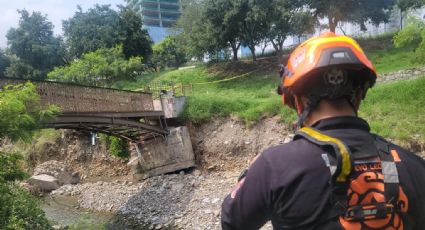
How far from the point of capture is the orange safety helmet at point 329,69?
1.64m

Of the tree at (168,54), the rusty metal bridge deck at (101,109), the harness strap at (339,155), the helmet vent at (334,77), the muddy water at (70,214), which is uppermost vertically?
the tree at (168,54)

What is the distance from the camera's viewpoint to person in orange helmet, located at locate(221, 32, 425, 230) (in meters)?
1.47

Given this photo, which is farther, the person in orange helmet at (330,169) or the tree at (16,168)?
the tree at (16,168)

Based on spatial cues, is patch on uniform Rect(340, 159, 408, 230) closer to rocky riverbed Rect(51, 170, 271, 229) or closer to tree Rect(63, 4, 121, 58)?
rocky riverbed Rect(51, 170, 271, 229)

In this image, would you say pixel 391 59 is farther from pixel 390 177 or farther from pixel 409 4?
pixel 390 177

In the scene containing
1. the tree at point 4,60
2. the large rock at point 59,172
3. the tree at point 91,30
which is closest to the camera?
the large rock at point 59,172

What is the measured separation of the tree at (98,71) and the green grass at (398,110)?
16263 millimetres

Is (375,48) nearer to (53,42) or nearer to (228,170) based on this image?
(228,170)

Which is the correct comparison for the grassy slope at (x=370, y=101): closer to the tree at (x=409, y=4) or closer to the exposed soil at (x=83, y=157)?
the tree at (x=409, y=4)

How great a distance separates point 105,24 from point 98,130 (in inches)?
798

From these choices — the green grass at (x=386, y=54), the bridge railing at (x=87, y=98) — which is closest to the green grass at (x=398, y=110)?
the green grass at (x=386, y=54)

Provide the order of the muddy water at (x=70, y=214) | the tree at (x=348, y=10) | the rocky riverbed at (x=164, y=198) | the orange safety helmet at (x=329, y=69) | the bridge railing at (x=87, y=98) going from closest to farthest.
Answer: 1. the orange safety helmet at (x=329, y=69)
2. the bridge railing at (x=87, y=98)
3. the rocky riverbed at (x=164, y=198)
4. the muddy water at (x=70, y=214)
5. the tree at (x=348, y=10)

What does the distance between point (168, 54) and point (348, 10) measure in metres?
23.5

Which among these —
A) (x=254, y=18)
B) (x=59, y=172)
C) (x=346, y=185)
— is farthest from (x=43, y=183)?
(x=346, y=185)
